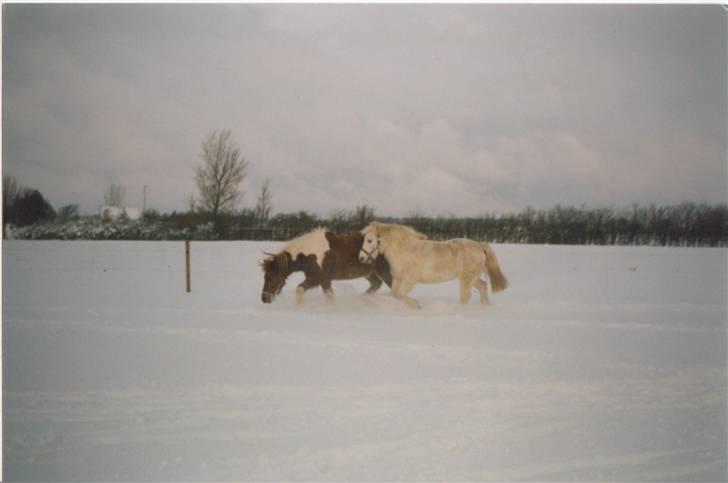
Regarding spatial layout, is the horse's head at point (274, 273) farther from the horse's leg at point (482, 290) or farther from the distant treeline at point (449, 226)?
the horse's leg at point (482, 290)

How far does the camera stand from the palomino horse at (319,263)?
16.6 ft

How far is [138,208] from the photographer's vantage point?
5.18m

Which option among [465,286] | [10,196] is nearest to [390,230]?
[465,286]

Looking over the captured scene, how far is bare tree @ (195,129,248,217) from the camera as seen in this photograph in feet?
16.1

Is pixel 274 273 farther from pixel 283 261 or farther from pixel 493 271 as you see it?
pixel 493 271

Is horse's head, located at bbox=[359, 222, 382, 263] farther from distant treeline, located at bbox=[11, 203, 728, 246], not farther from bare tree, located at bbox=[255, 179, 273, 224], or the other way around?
bare tree, located at bbox=[255, 179, 273, 224]

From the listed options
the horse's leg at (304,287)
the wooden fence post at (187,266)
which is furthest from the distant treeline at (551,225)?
the wooden fence post at (187,266)

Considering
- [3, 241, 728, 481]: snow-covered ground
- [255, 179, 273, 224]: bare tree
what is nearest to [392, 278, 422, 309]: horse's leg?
[3, 241, 728, 481]: snow-covered ground

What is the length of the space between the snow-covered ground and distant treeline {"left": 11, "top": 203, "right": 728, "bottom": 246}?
148mm

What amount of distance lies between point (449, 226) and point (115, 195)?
3.59 metres

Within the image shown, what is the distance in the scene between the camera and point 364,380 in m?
3.58

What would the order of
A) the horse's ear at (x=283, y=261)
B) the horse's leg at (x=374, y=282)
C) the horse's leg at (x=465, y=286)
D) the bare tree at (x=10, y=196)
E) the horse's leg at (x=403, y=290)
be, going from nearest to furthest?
the bare tree at (x=10, y=196), the horse's leg at (x=403, y=290), the horse's leg at (x=465, y=286), the horse's ear at (x=283, y=261), the horse's leg at (x=374, y=282)

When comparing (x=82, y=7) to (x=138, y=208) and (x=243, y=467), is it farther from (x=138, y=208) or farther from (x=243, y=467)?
(x=243, y=467)

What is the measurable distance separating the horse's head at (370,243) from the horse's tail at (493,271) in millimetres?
1147
